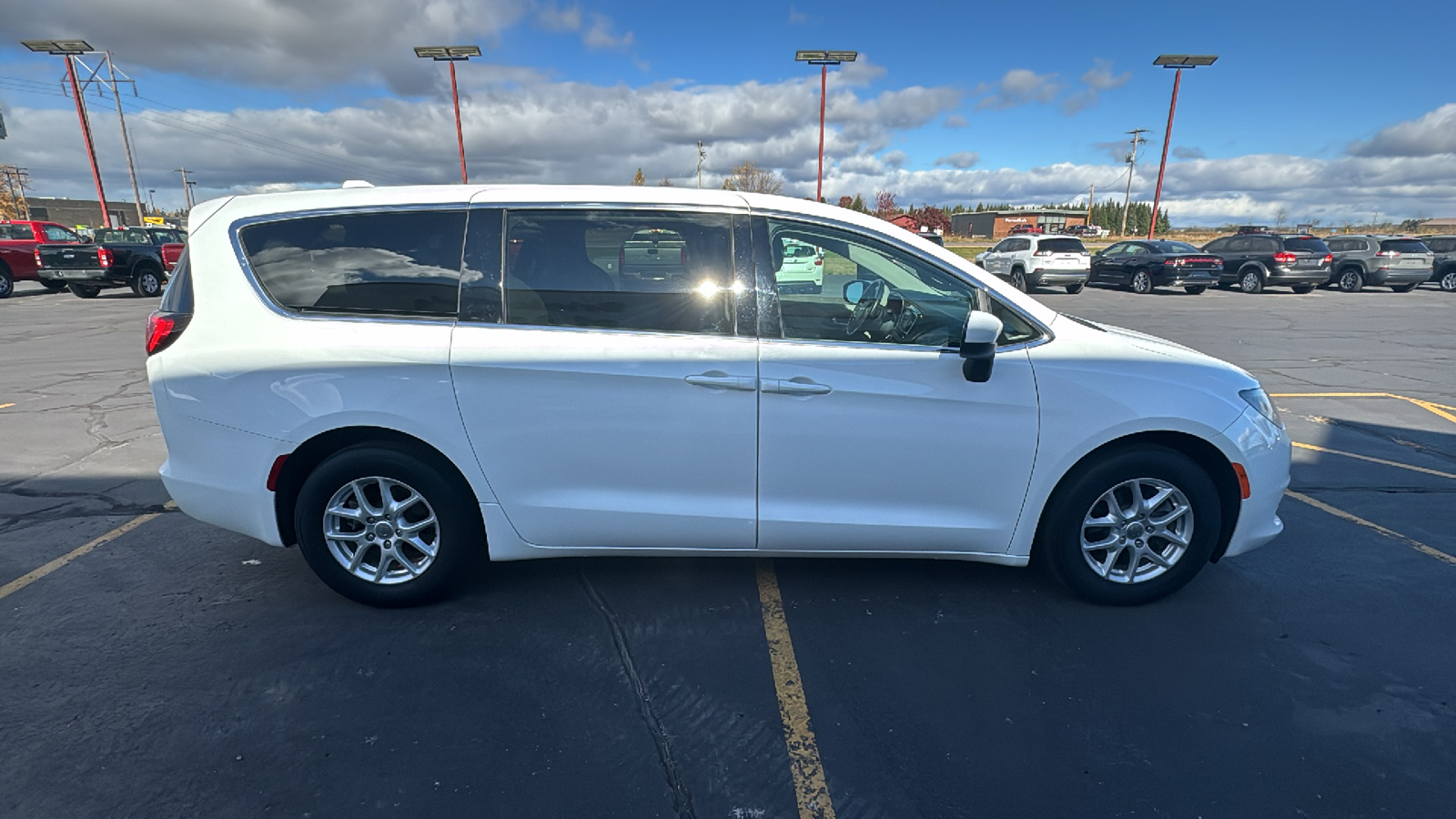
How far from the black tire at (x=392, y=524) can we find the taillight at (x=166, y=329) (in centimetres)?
83

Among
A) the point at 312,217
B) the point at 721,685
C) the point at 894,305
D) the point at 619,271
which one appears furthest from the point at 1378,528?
the point at 312,217

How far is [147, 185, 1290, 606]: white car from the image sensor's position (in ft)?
10.1

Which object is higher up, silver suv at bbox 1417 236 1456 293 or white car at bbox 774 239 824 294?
white car at bbox 774 239 824 294

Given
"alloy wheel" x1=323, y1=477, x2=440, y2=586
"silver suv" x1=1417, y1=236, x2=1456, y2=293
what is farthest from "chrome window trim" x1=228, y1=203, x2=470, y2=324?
"silver suv" x1=1417, y1=236, x2=1456, y2=293

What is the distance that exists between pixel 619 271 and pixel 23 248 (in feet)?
77.1

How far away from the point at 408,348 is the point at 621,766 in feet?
6.01

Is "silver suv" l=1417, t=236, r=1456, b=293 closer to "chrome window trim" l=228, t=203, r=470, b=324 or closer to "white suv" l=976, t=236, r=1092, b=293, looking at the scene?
"white suv" l=976, t=236, r=1092, b=293

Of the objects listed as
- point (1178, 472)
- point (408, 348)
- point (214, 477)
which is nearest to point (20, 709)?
point (214, 477)

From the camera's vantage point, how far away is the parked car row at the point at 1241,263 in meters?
20.8

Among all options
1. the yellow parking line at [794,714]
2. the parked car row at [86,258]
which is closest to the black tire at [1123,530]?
the yellow parking line at [794,714]

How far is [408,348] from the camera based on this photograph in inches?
120

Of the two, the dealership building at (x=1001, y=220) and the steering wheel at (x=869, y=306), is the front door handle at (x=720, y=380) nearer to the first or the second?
the steering wheel at (x=869, y=306)

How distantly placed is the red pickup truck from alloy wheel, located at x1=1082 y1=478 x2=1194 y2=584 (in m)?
23.4

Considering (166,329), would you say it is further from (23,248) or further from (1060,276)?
(23,248)
